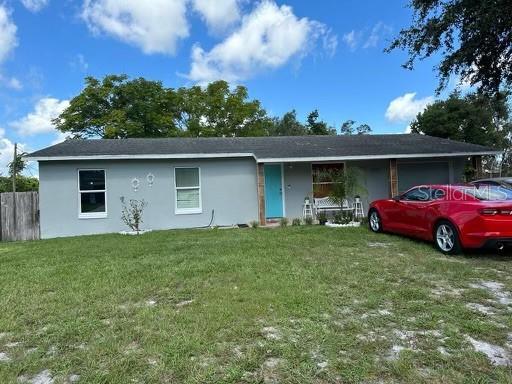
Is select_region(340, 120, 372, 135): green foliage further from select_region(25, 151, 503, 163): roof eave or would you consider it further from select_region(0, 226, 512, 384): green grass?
select_region(0, 226, 512, 384): green grass

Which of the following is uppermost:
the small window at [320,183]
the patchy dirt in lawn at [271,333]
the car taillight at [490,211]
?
the small window at [320,183]

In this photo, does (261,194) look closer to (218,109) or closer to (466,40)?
(466,40)

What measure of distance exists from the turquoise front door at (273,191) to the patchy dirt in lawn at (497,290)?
906 centimetres

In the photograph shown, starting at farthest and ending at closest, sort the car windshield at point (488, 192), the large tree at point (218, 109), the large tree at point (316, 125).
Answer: the large tree at point (316, 125) < the large tree at point (218, 109) < the car windshield at point (488, 192)

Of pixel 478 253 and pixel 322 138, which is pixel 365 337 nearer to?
pixel 478 253

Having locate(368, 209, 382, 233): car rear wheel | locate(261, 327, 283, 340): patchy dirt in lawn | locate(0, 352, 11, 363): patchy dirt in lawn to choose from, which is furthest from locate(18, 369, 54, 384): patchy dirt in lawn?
locate(368, 209, 382, 233): car rear wheel

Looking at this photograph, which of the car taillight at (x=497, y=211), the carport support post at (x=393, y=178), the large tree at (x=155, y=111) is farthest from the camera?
the large tree at (x=155, y=111)

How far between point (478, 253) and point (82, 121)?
31.1 m

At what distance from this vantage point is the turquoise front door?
13922mm

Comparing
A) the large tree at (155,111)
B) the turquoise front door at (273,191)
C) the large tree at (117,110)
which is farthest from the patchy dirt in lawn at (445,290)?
the large tree at (117,110)

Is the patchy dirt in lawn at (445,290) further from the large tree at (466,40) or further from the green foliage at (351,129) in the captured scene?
the green foliage at (351,129)

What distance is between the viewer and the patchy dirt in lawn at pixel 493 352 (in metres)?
2.96

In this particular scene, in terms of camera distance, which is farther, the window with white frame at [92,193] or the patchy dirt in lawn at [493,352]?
the window with white frame at [92,193]

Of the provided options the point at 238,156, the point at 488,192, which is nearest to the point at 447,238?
the point at 488,192
